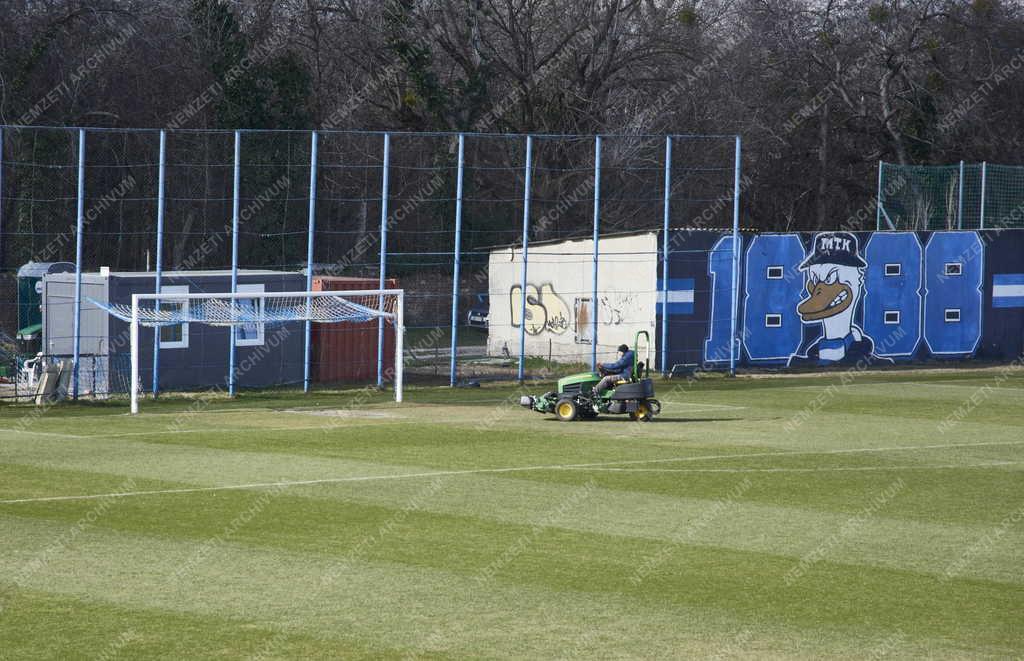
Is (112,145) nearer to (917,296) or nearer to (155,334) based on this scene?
(155,334)

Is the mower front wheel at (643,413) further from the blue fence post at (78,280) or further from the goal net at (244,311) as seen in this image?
the blue fence post at (78,280)

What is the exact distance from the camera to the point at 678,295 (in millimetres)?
39562

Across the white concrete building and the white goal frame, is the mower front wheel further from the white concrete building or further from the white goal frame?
the white concrete building

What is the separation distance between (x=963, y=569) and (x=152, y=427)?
634 inches

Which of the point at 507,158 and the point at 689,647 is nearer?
the point at 689,647

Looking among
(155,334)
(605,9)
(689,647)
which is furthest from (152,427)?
(605,9)

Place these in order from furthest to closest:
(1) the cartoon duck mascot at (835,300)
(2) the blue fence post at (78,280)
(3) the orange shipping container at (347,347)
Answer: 1. (1) the cartoon duck mascot at (835,300)
2. (3) the orange shipping container at (347,347)
3. (2) the blue fence post at (78,280)

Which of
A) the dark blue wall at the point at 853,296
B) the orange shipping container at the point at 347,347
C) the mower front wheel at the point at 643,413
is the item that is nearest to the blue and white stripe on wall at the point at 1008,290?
the dark blue wall at the point at 853,296

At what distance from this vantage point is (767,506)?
1670 cm

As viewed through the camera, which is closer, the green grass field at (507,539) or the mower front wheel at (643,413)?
the green grass field at (507,539)

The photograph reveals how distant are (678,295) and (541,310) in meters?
5.38

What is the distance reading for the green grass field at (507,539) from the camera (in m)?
10.6

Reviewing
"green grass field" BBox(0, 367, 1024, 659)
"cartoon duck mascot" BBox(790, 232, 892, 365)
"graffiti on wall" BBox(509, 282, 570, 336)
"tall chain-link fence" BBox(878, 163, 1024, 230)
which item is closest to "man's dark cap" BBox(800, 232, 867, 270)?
"cartoon duck mascot" BBox(790, 232, 892, 365)

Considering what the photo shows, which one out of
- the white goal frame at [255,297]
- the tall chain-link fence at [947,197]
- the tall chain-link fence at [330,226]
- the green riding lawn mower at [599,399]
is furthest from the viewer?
the tall chain-link fence at [947,197]
